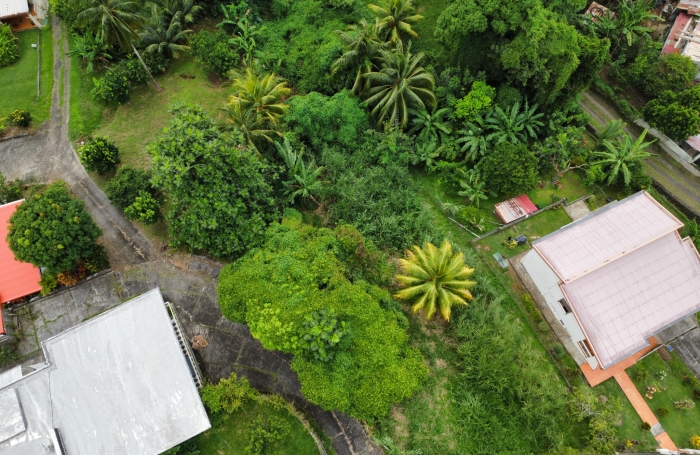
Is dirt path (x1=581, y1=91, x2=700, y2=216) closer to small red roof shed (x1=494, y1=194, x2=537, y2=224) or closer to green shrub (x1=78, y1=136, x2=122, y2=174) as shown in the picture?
small red roof shed (x1=494, y1=194, x2=537, y2=224)

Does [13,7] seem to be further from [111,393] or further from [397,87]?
[111,393]

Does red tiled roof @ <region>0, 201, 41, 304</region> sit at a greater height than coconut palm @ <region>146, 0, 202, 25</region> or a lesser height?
lesser

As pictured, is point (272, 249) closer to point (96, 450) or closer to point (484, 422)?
point (96, 450)

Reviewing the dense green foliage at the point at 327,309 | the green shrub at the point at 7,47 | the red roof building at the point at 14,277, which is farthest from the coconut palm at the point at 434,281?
the green shrub at the point at 7,47

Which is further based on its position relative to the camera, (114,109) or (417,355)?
(114,109)

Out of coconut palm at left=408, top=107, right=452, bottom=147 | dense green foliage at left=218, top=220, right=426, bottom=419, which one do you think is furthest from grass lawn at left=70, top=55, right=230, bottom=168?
coconut palm at left=408, top=107, right=452, bottom=147

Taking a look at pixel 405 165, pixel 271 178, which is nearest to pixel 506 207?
pixel 405 165
